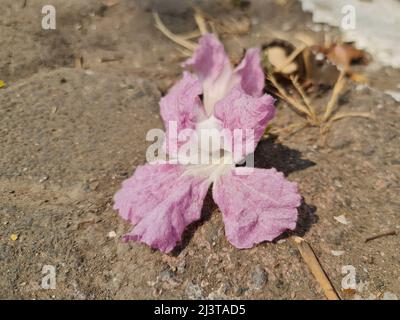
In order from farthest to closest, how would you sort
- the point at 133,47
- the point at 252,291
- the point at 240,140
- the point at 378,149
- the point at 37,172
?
1. the point at 133,47
2. the point at 378,149
3. the point at 37,172
4. the point at 240,140
5. the point at 252,291

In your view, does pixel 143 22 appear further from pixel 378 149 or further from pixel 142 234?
pixel 142 234

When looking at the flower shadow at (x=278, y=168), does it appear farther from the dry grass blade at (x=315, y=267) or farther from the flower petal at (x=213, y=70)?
the flower petal at (x=213, y=70)

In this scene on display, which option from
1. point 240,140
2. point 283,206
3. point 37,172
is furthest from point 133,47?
point 283,206

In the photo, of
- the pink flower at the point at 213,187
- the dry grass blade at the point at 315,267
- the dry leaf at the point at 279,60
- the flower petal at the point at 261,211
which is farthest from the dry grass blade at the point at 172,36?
the dry grass blade at the point at 315,267

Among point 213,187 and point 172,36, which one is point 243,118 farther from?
point 172,36

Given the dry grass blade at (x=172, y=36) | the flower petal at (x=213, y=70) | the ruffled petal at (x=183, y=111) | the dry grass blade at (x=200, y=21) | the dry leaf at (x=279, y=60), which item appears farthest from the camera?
the dry grass blade at (x=200, y=21)

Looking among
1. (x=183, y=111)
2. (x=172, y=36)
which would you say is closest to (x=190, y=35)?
(x=172, y=36)
